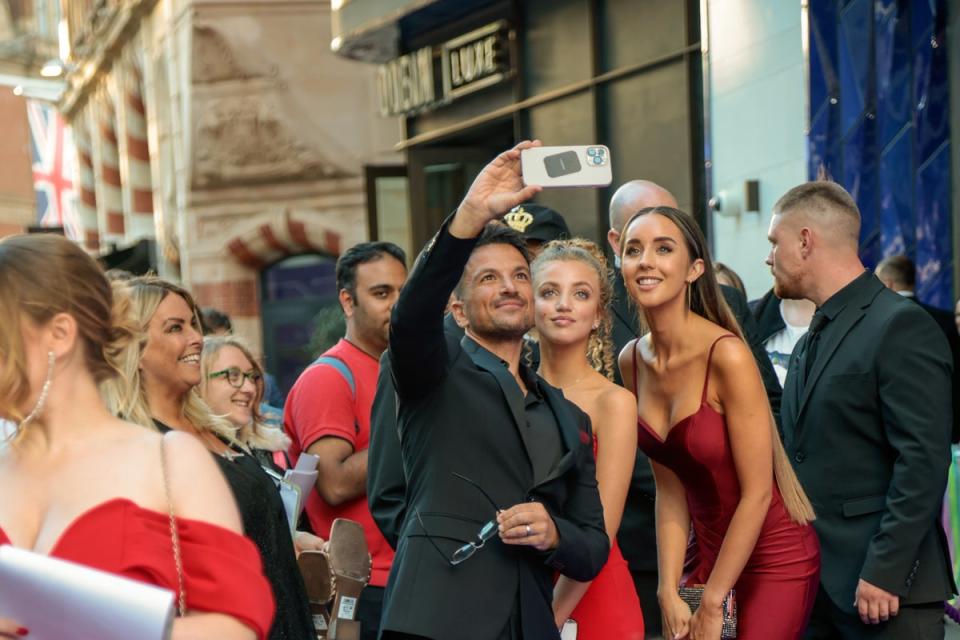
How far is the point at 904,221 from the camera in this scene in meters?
8.50

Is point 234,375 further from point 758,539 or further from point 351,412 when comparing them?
point 758,539

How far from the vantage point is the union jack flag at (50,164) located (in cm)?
3759

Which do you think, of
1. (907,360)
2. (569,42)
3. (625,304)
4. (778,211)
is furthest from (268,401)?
(569,42)

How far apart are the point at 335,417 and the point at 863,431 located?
74.2 inches

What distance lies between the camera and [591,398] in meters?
4.20

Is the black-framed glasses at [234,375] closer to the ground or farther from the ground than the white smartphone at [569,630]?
farther from the ground

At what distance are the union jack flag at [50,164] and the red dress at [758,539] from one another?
34.9 meters

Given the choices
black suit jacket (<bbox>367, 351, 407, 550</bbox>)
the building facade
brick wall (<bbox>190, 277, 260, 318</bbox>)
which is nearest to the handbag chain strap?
black suit jacket (<bbox>367, 351, 407, 550</bbox>)

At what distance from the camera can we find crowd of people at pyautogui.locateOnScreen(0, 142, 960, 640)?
2418mm

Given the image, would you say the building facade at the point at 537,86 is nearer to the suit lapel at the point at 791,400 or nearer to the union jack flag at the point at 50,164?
the suit lapel at the point at 791,400

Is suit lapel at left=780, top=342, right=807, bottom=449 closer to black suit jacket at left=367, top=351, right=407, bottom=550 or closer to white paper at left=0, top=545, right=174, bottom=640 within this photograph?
black suit jacket at left=367, top=351, right=407, bottom=550

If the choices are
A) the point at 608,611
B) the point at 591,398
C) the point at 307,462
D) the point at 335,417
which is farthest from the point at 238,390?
the point at 608,611

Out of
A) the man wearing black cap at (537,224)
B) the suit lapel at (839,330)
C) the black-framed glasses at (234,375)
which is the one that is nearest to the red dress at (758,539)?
the suit lapel at (839,330)

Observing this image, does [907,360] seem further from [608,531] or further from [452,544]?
[452,544]
